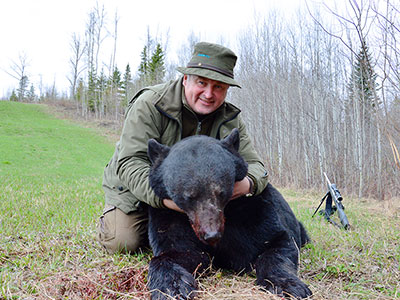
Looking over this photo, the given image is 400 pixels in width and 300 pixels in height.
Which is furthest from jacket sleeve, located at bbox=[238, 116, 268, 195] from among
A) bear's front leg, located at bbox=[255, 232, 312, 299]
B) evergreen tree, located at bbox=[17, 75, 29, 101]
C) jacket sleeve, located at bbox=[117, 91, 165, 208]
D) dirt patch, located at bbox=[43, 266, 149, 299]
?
evergreen tree, located at bbox=[17, 75, 29, 101]

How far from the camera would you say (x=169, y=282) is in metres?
1.92

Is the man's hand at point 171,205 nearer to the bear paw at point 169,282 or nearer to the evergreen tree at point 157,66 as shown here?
the bear paw at point 169,282

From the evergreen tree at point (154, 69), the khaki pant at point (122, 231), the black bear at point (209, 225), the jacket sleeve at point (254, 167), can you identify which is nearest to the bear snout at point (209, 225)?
the black bear at point (209, 225)

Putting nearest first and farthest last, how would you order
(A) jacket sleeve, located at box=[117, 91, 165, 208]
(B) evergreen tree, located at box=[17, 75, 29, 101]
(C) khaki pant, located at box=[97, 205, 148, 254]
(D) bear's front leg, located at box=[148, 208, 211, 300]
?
1. (D) bear's front leg, located at box=[148, 208, 211, 300]
2. (A) jacket sleeve, located at box=[117, 91, 165, 208]
3. (C) khaki pant, located at box=[97, 205, 148, 254]
4. (B) evergreen tree, located at box=[17, 75, 29, 101]

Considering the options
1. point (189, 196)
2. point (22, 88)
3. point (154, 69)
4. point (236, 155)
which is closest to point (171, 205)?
point (189, 196)

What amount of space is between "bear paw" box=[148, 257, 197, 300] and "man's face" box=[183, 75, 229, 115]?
125 cm

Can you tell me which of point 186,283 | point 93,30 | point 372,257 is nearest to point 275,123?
point 372,257

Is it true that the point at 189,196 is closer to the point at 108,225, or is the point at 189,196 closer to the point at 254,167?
the point at 254,167

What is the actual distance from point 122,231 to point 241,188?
4.43 ft

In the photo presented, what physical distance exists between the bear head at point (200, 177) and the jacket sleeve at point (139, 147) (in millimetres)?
151

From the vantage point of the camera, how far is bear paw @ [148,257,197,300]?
1.86 m

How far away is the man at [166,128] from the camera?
96.3 inches

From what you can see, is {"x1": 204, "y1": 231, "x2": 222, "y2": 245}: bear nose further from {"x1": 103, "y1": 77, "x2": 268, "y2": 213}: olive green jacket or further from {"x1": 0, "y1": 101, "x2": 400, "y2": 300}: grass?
{"x1": 103, "y1": 77, "x2": 268, "y2": 213}: olive green jacket

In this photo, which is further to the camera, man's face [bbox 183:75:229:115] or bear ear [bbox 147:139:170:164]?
man's face [bbox 183:75:229:115]
